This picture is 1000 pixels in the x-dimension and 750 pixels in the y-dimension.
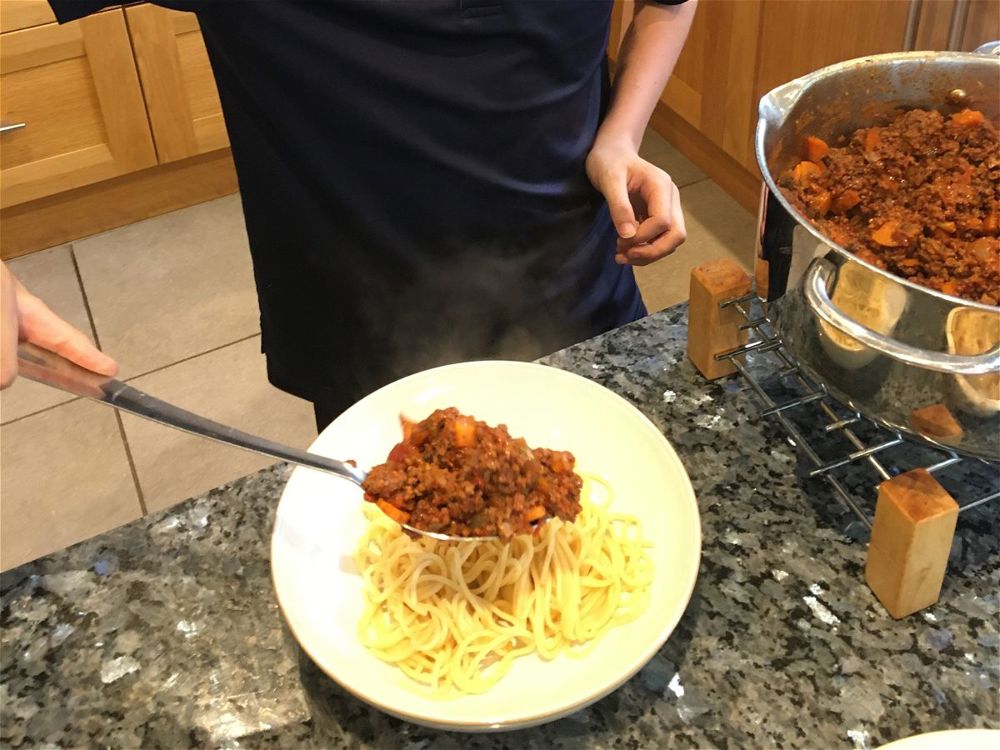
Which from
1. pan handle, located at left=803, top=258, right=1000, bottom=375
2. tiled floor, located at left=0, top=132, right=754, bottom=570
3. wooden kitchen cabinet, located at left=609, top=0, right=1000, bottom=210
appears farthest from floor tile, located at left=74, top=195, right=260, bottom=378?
pan handle, located at left=803, top=258, right=1000, bottom=375

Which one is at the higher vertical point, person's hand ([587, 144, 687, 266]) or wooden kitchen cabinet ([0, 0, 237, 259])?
person's hand ([587, 144, 687, 266])

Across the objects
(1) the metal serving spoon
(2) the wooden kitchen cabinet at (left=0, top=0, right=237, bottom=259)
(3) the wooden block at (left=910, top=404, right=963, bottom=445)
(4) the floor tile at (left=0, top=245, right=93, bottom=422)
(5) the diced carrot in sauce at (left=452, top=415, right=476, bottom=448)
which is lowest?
(4) the floor tile at (left=0, top=245, right=93, bottom=422)

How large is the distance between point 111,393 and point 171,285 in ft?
6.20

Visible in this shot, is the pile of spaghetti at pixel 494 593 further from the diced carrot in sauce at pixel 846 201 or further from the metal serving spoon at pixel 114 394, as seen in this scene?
the diced carrot in sauce at pixel 846 201

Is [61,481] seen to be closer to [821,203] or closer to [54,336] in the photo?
[54,336]

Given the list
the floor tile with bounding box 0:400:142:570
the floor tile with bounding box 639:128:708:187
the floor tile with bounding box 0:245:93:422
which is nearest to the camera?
the floor tile with bounding box 0:400:142:570

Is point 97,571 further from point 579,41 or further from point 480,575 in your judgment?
point 579,41

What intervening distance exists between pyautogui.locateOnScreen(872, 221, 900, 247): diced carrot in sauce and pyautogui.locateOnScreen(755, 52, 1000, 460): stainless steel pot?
0.33ft

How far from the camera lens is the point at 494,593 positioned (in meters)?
0.75

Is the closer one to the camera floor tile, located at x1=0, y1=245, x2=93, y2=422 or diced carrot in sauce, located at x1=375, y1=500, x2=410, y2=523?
diced carrot in sauce, located at x1=375, y1=500, x2=410, y2=523

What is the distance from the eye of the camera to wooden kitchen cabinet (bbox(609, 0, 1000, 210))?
1.75 m

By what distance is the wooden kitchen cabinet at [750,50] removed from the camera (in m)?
1.75

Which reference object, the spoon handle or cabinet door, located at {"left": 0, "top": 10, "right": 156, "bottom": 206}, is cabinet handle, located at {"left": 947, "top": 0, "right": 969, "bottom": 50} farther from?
cabinet door, located at {"left": 0, "top": 10, "right": 156, "bottom": 206}

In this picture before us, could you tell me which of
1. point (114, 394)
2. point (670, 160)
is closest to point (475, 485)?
point (114, 394)
